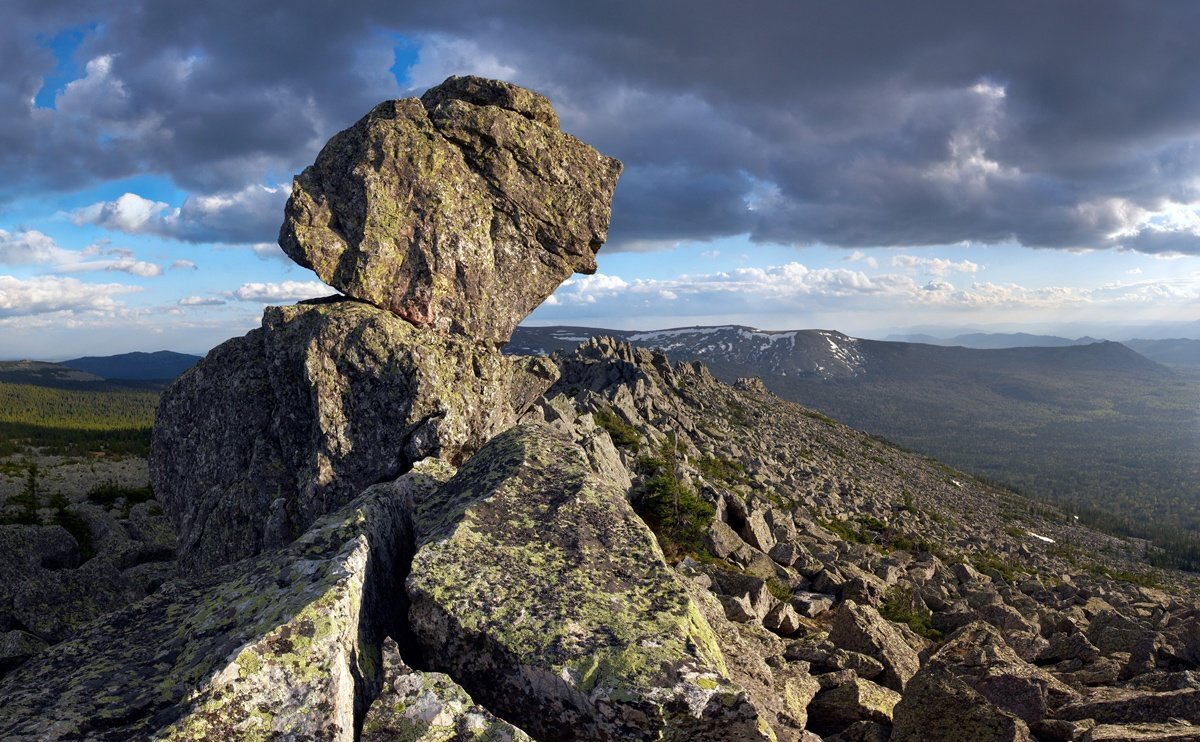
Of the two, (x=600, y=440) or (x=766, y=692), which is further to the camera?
(x=600, y=440)

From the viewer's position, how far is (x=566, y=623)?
25.7 ft

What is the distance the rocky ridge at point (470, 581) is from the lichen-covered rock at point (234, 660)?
1.4 inches

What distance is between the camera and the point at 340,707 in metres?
6.79

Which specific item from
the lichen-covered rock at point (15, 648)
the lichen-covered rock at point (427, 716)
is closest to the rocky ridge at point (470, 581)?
the lichen-covered rock at point (427, 716)

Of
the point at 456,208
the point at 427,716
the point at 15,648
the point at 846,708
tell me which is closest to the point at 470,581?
the point at 427,716

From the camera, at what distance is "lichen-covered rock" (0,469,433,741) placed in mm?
6492

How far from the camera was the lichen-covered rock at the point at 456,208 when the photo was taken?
849 inches

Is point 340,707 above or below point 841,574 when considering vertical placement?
above

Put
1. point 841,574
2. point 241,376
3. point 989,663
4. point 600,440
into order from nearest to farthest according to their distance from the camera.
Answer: point 989,663 < point 241,376 < point 841,574 < point 600,440

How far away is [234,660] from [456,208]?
18.4 m

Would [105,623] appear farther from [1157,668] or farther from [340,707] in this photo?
[1157,668]

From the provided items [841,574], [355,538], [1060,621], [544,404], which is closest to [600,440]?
[544,404]

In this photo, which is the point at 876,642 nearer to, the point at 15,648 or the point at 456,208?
the point at 456,208

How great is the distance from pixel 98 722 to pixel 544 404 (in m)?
39.8
